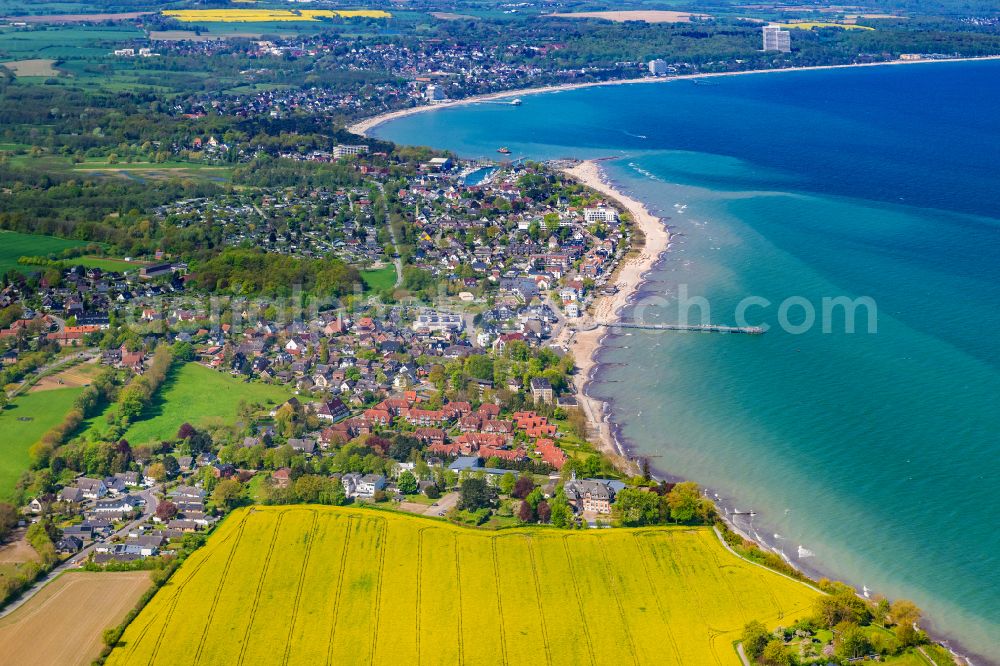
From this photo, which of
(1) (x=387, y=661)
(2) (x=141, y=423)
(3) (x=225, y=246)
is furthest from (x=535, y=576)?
(3) (x=225, y=246)

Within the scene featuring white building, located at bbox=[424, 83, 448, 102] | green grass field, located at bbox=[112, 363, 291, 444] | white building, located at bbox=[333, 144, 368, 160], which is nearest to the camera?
green grass field, located at bbox=[112, 363, 291, 444]

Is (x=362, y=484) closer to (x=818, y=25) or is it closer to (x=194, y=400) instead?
(x=194, y=400)

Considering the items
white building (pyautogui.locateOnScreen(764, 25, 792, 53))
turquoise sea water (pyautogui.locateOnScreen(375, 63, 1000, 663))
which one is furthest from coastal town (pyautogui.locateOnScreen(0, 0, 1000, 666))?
white building (pyautogui.locateOnScreen(764, 25, 792, 53))

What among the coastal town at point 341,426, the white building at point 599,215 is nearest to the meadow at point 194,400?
the coastal town at point 341,426

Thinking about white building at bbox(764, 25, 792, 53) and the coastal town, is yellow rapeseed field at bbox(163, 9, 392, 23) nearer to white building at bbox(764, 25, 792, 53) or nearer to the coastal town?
white building at bbox(764, 25, 792, 53)

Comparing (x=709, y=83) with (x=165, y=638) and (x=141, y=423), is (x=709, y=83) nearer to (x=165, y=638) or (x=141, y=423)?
(x=141, y=423)

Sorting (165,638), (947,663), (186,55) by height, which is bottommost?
(947,663)
